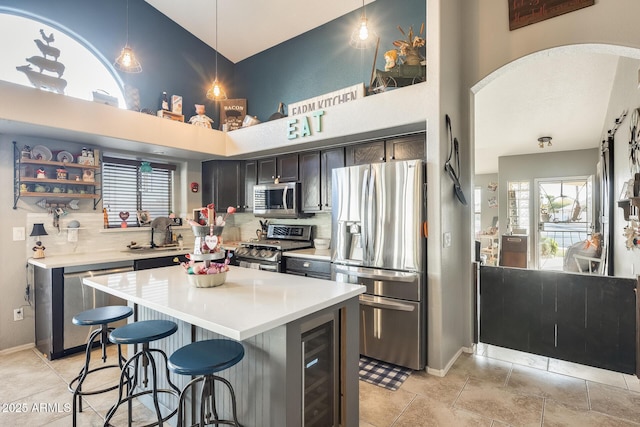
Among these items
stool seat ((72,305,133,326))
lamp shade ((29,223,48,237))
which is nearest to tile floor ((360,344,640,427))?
stool seat ((72,305,133,326))

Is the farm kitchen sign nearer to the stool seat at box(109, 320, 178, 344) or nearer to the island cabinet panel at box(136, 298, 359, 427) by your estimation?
the island cabinet panel at box(136, 298, 359, 427)

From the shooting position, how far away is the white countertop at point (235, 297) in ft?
4.56

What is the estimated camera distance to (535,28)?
2.76 metres

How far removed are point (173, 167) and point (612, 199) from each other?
5.83 meters

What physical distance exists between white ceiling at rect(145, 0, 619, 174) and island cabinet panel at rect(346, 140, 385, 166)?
1533 millimetres

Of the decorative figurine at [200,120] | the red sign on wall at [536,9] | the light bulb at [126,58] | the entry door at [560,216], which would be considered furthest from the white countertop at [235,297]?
the entry door at [560,216]

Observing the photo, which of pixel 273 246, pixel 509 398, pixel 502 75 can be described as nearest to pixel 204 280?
pixel 273 246

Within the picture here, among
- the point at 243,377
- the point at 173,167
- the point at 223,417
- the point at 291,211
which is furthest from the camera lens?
the point at 173,167

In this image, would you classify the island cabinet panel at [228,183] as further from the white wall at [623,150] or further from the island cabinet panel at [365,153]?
the white wall at [623,150]

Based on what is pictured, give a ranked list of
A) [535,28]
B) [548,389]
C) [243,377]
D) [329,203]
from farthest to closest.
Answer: [329,203] < [535,28] < [548,389] < [243,377]

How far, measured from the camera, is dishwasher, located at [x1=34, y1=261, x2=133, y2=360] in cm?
306

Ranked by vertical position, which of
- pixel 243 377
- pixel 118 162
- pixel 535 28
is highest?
pixel 535 28

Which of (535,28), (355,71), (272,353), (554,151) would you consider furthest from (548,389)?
(554,151)

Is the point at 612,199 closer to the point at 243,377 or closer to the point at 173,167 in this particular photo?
the point at 243,377
